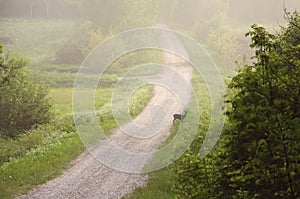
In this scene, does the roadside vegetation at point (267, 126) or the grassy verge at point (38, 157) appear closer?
the roadside vegetation at point (267, 126)

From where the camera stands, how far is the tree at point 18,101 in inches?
927

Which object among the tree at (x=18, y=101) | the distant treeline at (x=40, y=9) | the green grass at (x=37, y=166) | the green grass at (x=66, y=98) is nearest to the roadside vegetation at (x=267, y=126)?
the green grass at (x=37, y=166)

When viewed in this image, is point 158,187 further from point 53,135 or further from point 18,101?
point 18,101

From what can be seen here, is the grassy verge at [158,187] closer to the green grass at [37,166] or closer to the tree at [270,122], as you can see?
the green grass at [37,166]

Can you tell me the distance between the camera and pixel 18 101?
79.0ft

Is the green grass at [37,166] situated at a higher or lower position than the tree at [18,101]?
lower

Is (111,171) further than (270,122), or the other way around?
(111,171)

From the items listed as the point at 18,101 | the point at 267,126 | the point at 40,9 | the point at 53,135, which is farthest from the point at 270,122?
the point at 40,9

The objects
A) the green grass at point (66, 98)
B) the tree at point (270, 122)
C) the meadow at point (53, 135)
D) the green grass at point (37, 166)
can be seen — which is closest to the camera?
the tree at point (270, 122)

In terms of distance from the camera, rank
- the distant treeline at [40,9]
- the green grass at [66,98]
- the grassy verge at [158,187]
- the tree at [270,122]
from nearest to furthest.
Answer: the tree at [270,122] → the grassy verge at [158,187] → the green grass at [66,98] → the distant treeline at [40,9]

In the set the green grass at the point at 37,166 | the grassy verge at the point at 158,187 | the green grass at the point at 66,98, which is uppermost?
the green grass at the point at 66,98

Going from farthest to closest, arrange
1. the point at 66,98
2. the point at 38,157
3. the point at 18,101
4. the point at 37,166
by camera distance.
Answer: the point at 66,98, the point at 18,101, the point at 38,157, the point at 37,166

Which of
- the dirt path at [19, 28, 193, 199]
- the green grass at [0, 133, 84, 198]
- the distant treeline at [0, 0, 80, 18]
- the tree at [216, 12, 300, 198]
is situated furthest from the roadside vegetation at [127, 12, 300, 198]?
the distant treeline at [0, 0, 80, 18]

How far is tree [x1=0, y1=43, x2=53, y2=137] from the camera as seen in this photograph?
927 inches
